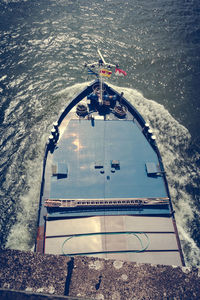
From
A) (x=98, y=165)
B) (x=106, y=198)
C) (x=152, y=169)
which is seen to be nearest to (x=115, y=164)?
(x=98, y=165)

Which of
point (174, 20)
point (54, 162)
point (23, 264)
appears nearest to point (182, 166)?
point (54, 162)

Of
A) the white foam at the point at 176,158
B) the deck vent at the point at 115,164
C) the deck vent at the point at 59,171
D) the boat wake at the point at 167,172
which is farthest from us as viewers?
the white foam at the point at 176,158

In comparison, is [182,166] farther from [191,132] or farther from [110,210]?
[110,210]

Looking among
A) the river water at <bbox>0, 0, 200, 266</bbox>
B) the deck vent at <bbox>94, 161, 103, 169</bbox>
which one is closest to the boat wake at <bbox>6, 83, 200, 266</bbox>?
the river water at <bbox>0, 0, 200, 266</bbox>

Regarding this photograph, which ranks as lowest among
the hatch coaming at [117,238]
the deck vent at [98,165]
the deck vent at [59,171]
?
the hatch coaming at [117,238]

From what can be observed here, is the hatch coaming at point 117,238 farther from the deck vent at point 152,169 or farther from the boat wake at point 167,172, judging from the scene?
the boat wake at point 167,172

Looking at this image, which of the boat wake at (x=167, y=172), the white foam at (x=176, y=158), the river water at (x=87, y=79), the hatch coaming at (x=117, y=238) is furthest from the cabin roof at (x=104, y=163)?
the river water at (x=87, y=79)

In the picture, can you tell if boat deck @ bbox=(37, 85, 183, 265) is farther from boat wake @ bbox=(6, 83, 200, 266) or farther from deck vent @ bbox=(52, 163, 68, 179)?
boat wake @ bbox=(6, 83, 200, 266)
